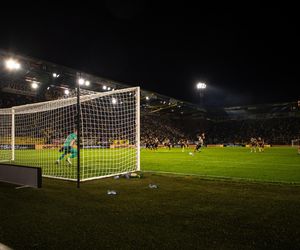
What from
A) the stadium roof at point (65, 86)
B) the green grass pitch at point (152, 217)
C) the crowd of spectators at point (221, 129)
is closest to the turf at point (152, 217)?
the green grass pitch at point (152, 217)

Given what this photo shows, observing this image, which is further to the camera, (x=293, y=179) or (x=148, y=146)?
(x=148, y=146)

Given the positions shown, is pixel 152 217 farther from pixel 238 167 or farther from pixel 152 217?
pixel 238 167

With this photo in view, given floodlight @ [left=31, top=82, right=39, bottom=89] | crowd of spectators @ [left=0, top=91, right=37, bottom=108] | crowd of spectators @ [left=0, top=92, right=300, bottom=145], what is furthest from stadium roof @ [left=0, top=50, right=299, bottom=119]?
crowd of spectators @ [left=0, top=92, right=300, bottom=145]

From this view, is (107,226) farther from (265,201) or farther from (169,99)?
(169,99)

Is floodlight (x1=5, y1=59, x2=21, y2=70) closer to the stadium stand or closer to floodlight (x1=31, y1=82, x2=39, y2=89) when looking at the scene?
the stadium stand

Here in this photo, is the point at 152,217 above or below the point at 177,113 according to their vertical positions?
below

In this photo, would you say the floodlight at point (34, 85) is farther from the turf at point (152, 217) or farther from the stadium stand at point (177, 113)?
the turf at point (152, 217)

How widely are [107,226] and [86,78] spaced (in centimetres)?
3425

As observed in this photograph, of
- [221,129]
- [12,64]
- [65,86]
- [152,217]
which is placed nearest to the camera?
[152,217]

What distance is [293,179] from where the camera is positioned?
31.5 ft

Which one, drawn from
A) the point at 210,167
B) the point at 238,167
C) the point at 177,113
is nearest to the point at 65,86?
the point at 210,167

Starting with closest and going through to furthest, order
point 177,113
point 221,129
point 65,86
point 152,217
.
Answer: point 152,217 < point 65,86 < point 221,129 < point 177,113

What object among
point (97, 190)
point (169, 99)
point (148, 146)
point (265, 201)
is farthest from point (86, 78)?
point (265, 201)

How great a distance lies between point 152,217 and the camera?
197 inches
